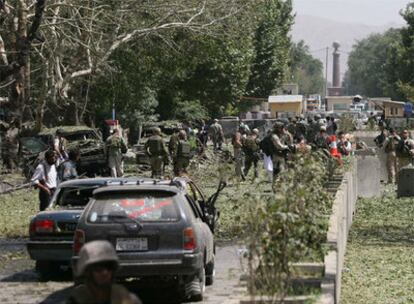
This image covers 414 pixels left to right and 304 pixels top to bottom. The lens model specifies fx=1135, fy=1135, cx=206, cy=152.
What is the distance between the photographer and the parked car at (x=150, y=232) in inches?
495

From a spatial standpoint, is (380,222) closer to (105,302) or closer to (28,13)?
(28,13)

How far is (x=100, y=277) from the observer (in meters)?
6.18

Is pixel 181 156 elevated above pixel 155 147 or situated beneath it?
situated beneath

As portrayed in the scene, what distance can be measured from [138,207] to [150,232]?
0.39 metres

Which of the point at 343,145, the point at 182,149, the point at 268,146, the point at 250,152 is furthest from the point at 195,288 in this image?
the point at 343,145

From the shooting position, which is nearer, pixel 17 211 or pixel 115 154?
pixel 17 211

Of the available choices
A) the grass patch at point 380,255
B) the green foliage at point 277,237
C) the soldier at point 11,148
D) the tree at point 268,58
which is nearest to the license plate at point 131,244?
the green foliage at point 277,237

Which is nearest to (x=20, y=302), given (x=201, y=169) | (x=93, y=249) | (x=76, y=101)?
(x=93, y=249)

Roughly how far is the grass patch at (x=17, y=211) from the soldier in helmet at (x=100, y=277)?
1435cm

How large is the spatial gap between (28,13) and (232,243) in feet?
58.5

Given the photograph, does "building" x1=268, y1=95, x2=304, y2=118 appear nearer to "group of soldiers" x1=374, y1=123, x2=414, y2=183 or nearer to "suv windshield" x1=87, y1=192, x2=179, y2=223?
"group of soldiers" x1=374, y1=123, x2=414, y2=183

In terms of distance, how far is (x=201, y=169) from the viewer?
110 feet

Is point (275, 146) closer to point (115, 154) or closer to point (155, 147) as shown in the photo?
point (155, 147)

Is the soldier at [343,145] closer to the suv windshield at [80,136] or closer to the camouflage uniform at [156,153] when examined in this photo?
the camouflage uniform at [156,153]
